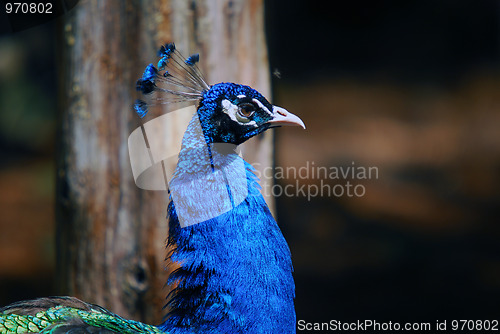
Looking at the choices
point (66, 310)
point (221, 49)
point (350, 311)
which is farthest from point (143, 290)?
point (350, 311)

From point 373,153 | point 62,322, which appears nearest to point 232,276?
point 62,322

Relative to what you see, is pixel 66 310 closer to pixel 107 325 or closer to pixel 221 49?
pixel 107 325

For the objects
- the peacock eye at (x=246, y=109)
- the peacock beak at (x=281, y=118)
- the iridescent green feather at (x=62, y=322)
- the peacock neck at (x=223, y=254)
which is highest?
the peacock eye at (x=246, y=109)

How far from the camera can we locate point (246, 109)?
1.21 metres

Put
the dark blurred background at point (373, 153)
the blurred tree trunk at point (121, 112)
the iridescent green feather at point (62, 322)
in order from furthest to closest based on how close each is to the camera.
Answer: the dark blurred background at point (373, 153) → the blurred tree trunk at point (121, 112) → the iridescent green feather at point (62, 322)

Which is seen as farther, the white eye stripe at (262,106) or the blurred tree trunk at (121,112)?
the blurred tree trunk at (121,112)

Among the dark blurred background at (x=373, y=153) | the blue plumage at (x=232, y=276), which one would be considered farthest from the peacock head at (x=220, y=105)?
the dark blurred background at (x=373, y=153)

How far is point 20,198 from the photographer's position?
319 centimetres

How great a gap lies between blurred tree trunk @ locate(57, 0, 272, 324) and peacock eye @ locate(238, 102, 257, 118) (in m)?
0.32

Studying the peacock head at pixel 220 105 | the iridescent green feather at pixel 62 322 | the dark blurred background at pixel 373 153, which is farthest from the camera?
the dark blurred background at pixel 373 153

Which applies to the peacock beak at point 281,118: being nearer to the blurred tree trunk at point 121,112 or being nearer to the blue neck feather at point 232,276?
Result: the blue neck feather at point 232,276

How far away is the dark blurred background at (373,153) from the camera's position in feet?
8.21

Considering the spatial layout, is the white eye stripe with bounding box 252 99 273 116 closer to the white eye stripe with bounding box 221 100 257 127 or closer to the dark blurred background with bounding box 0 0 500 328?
the white eye stripe with bounding box 221 100 257 127

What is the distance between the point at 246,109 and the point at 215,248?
0.33 meters
